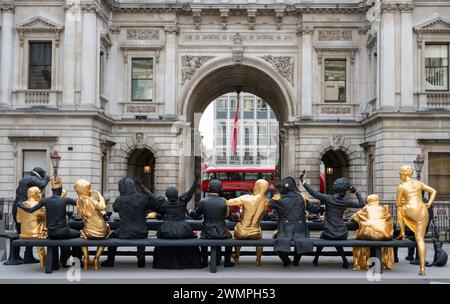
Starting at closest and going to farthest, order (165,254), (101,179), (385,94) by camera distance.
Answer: (165,254), (385,94), (101,179)

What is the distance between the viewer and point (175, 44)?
107 ft

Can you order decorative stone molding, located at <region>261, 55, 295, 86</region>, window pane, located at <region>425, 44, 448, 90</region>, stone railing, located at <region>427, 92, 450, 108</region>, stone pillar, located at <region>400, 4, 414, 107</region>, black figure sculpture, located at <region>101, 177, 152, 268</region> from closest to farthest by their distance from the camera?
1. black figure sculpture, located at <region>101, 177, 152, 268</region>
2. stone pillar, located at <region>400, 4, 414, 107</region>
3. stone railing, located at <region>427, 92, 450, 108</region>
4. window pane, located at <region>425, 44, 448, 90</region>
5. decorative stone molding, located at <region>261, 55, 295, 86</region>

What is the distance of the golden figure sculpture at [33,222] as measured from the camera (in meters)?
12.2

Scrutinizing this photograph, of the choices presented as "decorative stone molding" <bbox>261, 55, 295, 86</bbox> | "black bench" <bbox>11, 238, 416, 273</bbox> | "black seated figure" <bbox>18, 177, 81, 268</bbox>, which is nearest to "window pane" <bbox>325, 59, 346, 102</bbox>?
"decorative stone molding" <bbox>261, 55, 295, 86</bbox>

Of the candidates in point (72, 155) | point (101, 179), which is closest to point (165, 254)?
point (72, 155)

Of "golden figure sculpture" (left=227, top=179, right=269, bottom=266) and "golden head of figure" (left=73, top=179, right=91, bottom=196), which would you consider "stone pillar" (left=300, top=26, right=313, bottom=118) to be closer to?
"golden figure sculpture" (left=227, top=179, right=269, bottom=266)

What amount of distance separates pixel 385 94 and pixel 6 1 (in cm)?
1787

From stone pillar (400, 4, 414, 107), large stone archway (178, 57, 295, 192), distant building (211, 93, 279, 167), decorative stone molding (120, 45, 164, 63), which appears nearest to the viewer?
stone pillar (400, 4, 414, 107)

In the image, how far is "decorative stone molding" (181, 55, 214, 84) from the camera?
3256 cm

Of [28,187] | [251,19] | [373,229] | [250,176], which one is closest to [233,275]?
[373,229]

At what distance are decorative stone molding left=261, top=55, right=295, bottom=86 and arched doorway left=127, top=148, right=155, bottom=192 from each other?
320 inches

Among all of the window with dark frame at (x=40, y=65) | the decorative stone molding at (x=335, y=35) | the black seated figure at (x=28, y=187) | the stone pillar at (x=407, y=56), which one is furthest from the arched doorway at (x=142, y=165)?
the black seated figure at (x=28, y=187)

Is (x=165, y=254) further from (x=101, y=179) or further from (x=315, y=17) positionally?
(x=315, y=17)

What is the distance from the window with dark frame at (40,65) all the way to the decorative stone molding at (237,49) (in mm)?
9221
